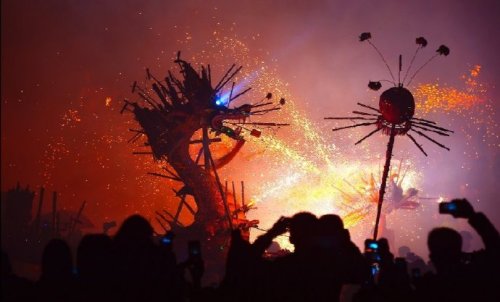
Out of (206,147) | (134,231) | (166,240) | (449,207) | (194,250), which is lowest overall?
(194,250)

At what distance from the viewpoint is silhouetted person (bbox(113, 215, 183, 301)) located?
15.3 ft

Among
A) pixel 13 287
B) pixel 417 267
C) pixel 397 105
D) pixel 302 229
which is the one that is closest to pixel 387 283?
pixel 302 229

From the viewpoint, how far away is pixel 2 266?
4.86 m

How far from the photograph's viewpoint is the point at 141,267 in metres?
4.74

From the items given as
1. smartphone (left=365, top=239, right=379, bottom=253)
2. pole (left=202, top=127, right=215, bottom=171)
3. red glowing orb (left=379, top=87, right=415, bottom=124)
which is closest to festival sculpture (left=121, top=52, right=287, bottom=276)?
pole (left=202, top=127, right=215, bottom=171)

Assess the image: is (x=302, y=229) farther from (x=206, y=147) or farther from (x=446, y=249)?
(x=206, y=147)

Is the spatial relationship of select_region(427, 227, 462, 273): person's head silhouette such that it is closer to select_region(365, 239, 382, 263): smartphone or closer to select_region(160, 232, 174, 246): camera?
select_region(365, 239, 382, 263): smartphone

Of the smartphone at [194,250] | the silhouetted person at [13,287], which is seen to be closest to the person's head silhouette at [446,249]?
the smartphone at [194,250]

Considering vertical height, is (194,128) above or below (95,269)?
above

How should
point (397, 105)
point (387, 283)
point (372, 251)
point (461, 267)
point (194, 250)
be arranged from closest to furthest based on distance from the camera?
point (461, 267) → point (194, 250) → point (387, 283) → point (372, 251) → point (397, 105)

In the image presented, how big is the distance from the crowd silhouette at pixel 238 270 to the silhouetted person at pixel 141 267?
1 centimetres

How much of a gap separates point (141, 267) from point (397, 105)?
1132 cm

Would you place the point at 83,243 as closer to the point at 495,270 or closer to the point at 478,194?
the point at 495,270

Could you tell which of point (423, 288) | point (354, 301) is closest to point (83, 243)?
point (354, 301)
